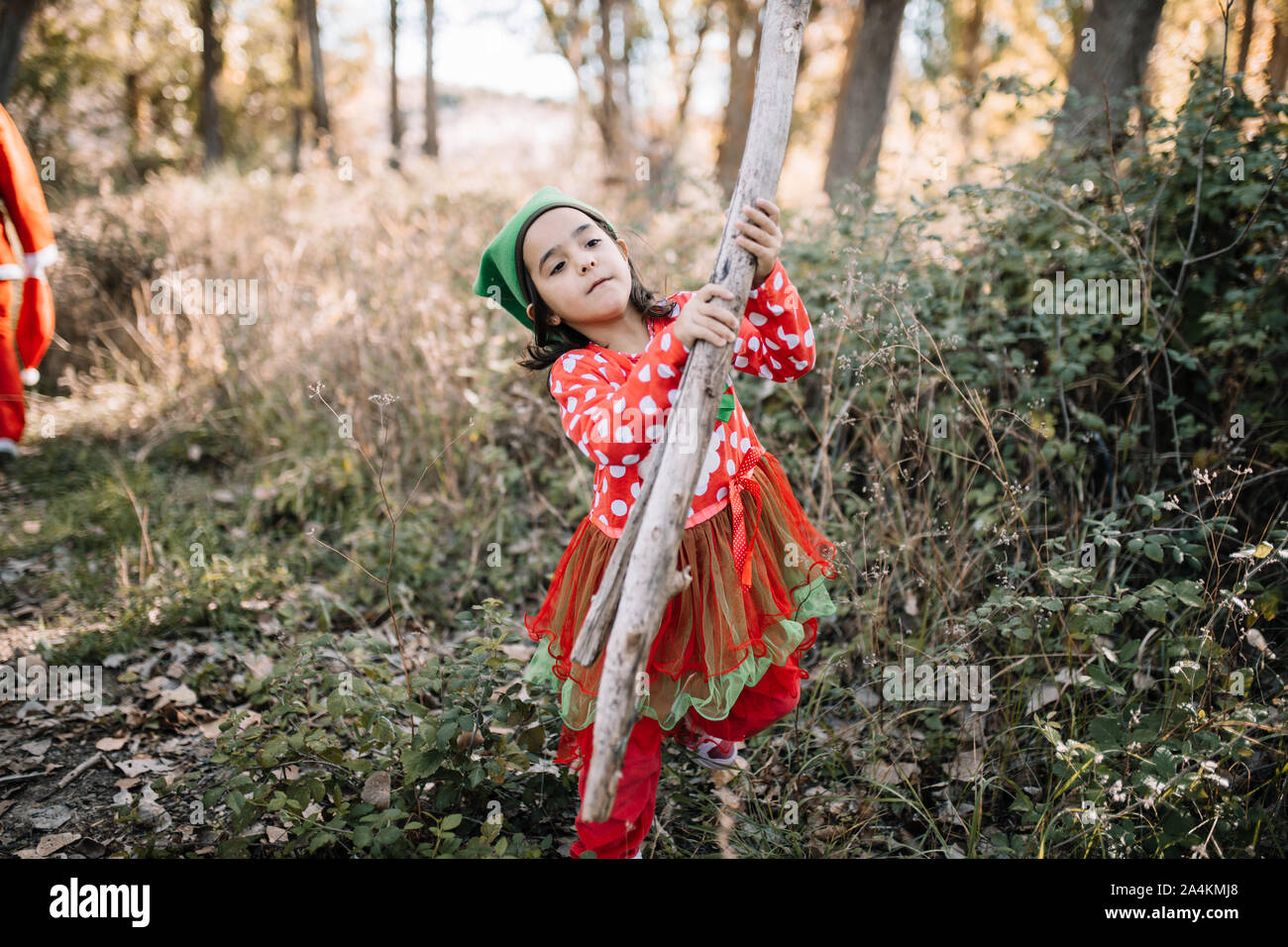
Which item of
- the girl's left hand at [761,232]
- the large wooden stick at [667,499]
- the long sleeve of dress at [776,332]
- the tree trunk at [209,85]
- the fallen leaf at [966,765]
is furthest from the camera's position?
the tree trunk at [209,85]

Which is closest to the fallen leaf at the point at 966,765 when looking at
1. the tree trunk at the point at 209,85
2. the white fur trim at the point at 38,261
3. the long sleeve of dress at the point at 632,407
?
the long sleeve of dress at the point at 632,407

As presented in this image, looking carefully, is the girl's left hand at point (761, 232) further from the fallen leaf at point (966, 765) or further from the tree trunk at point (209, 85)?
the tree trunk at point (209, 85)

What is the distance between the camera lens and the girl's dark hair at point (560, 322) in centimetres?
214

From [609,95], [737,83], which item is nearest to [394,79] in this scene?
[609,95]

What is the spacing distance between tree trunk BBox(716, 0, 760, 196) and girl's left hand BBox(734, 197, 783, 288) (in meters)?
10.9

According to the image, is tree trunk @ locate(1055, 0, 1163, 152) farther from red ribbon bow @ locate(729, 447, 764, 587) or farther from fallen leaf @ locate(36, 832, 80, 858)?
fallen leaf @ locate(36, 832, 80, 858)

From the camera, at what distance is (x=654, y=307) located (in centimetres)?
217

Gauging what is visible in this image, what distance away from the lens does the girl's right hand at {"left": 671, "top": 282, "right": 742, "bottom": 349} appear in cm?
162

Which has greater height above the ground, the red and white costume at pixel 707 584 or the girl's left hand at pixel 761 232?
the girl's left hand at pixel 761 232

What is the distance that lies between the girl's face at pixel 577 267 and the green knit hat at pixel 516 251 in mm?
23
